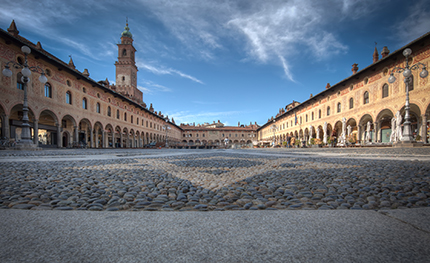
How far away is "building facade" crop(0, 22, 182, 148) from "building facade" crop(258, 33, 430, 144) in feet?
98.3

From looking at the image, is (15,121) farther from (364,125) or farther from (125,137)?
(364,125)

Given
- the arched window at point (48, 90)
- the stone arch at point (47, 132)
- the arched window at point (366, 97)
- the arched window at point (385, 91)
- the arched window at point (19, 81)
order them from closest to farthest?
the arched window at point (19, 81)
the arched window at point (48, 90)
the arched window at point (385, 91)
the stone arch at point (47, 132)
the arched window at point (366, 97)

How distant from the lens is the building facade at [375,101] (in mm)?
18044

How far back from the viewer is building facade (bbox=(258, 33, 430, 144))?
1804 centimetres

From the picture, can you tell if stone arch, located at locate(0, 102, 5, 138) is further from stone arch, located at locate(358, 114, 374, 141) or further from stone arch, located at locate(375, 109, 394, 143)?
stone arch, located at locate(375, 109, 394, 143)

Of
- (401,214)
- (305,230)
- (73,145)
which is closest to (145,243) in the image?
(305,230)

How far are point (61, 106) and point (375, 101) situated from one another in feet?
114

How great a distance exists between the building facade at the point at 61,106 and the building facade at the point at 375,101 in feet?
98.3

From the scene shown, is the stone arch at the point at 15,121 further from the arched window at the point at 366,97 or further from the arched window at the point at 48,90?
the arched window at the point at 366,97

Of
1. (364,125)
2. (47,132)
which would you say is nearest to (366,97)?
(364,125)

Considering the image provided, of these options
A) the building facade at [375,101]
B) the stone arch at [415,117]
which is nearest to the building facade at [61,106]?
the building facade at [375,101]

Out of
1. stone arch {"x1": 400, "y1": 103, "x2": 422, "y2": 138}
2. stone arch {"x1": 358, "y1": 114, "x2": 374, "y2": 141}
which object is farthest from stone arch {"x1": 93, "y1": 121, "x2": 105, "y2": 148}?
stone arch {"x1": 400, "y1": 103, "x2": 422, "y2": 138}

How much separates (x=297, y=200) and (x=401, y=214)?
2.28ft

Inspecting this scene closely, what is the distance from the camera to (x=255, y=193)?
2.10m
